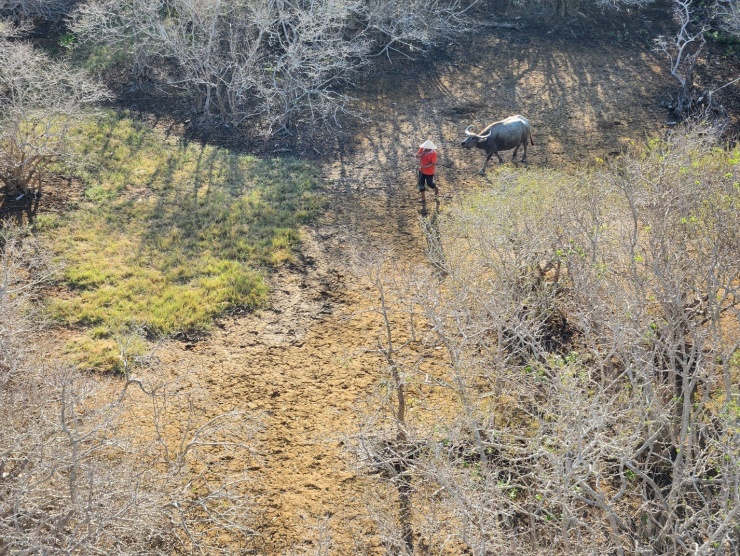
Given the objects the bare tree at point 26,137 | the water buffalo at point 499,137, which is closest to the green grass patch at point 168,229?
Result: the bare tree at point 26,137

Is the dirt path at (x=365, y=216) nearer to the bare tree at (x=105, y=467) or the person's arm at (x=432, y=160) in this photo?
the bare tree at (x=105, y=467)

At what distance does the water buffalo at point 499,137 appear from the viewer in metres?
16.4

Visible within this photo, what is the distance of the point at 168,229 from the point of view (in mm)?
14938

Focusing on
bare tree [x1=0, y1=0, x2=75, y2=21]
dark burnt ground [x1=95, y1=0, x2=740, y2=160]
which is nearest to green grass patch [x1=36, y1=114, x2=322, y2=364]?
dark burnt ground [x1=95, y1=0, x2=740, y2=160]

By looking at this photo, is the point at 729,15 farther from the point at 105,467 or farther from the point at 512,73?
the point at 105,467

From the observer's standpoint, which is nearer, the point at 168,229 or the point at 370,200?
the point at 168,229

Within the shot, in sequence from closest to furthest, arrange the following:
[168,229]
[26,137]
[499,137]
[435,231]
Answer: [435,231], [168,229], [26,137], [499,137]

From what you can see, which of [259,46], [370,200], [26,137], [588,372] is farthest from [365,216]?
[588,372]

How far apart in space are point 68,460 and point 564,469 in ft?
16.9

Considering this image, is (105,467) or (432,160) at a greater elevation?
(432,160)

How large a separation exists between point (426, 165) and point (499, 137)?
227 centimetres

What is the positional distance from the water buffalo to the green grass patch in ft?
12.7

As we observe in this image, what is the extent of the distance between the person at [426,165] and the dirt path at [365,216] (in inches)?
22.5

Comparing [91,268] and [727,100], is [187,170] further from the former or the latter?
[727,100]
